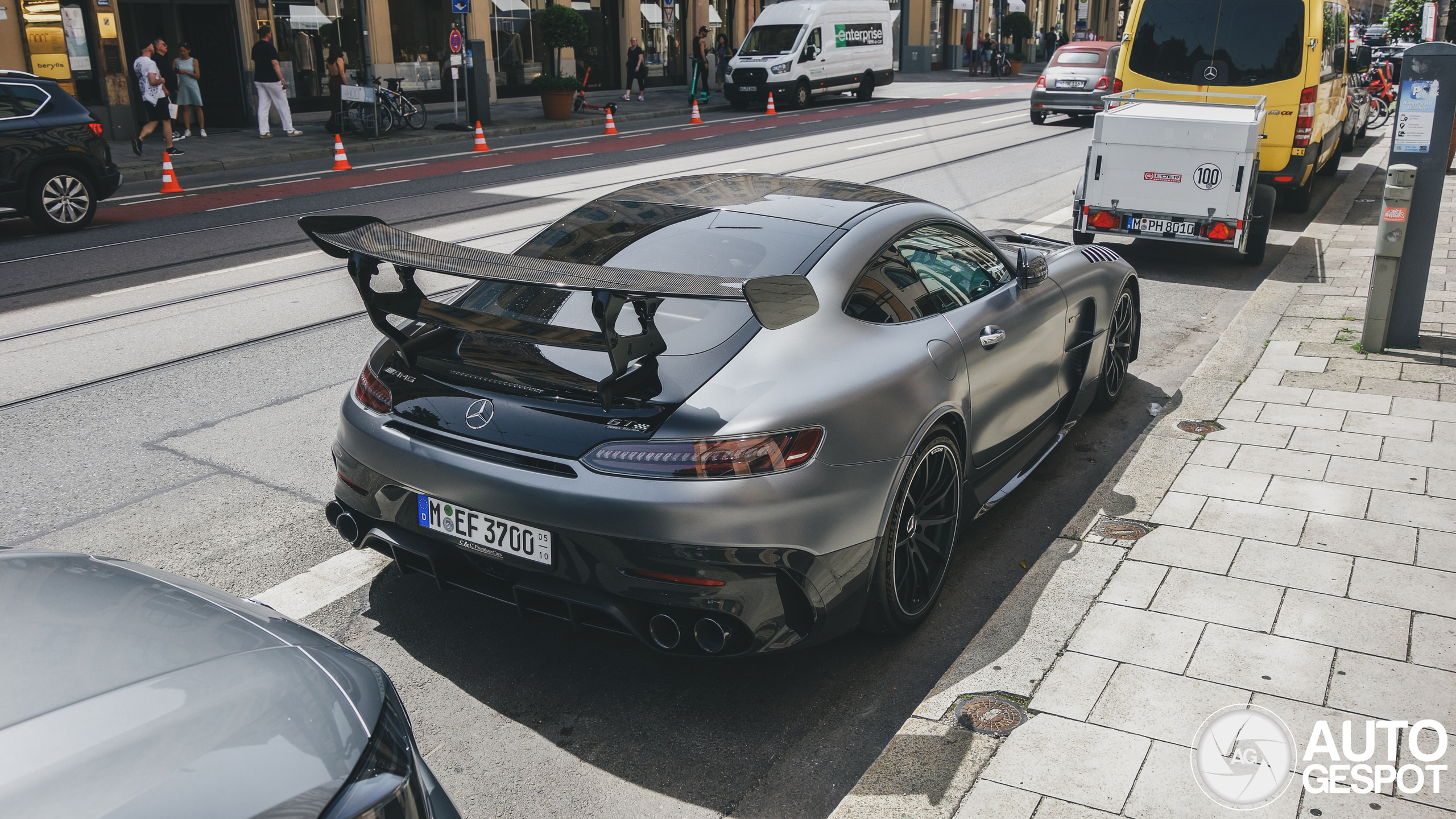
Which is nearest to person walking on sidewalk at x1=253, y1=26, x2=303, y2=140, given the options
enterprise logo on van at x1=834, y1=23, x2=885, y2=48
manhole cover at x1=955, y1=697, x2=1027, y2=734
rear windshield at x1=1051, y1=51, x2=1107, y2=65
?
enterprise logo on van at x1=834, y1=23, x2=885, y2=48

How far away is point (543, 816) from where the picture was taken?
2984 millimetres

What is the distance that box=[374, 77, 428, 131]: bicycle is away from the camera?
23.1 m

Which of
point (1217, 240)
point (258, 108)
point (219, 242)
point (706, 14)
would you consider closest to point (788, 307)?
point (1217, 240)

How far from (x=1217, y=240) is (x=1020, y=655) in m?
7.06

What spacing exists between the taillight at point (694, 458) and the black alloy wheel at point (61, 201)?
38.1ft

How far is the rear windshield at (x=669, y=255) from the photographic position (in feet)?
11.9

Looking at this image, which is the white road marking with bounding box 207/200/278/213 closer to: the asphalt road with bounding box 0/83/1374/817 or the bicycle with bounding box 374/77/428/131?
the asphalt road with bounding box 0/83/1374/817

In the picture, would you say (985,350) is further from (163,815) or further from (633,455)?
(163,815)

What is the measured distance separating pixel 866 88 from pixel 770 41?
4.47 m

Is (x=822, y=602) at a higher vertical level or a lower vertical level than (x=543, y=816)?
higher

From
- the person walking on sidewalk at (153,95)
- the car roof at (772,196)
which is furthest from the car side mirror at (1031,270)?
the person walking on sidewalk at (153,95)

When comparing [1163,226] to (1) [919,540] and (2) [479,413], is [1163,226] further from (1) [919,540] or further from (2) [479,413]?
(2) [479,413]

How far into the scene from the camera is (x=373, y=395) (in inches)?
146

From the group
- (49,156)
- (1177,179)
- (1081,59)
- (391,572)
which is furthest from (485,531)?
(1081,59)
